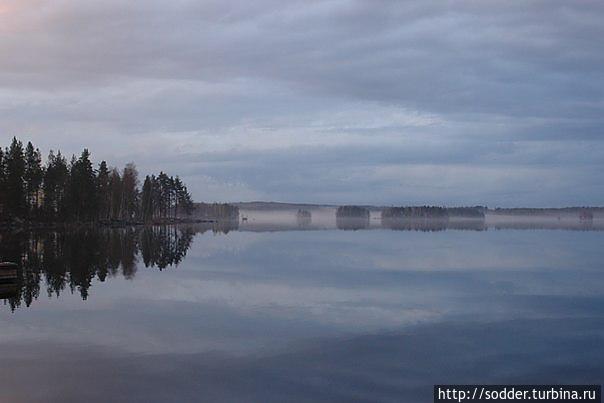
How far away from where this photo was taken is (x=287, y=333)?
78.0 feet

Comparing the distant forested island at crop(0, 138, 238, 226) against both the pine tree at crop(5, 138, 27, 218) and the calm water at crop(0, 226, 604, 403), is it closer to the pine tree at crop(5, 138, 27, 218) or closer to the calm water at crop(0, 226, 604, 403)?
the pine tree at crop(5, 138, 27, 218)

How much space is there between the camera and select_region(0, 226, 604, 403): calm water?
16.9 meters

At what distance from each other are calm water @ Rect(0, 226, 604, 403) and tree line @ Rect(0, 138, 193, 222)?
70.0 meters

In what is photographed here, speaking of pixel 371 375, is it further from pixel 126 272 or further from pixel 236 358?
pixel 126 272

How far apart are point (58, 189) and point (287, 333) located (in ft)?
381

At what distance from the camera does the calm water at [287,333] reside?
16859mm

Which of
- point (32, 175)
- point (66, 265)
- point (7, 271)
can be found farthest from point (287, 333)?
point (32, 175)

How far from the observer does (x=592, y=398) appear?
1577 cm

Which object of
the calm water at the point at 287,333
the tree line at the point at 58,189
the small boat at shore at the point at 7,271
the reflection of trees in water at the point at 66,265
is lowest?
the calm water at the point at 287,333

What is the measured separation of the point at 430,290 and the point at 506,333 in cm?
1234

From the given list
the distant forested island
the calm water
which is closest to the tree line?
the distant forested island

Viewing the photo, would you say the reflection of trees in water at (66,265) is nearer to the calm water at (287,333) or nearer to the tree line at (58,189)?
the calm water at (287,333)

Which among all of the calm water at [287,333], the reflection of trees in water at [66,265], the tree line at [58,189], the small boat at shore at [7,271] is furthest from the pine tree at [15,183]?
the small boat at shore at [7,271]

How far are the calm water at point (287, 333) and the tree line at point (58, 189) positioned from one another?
7005cm
